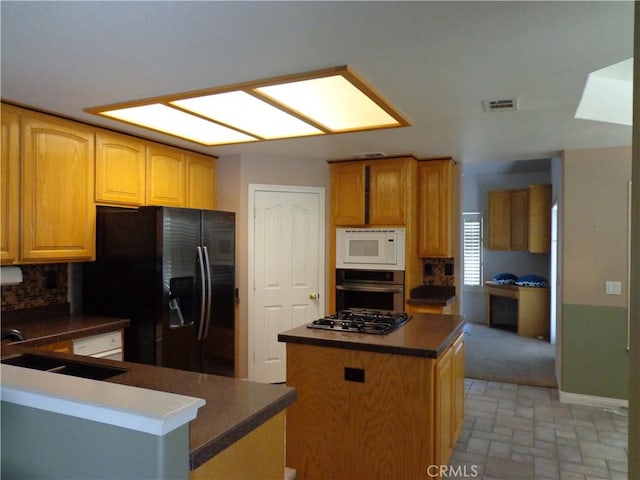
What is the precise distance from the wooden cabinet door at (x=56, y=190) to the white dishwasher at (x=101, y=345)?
587 mm

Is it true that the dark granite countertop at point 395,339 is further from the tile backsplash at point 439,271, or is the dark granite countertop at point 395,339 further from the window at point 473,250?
the window at point 473,250

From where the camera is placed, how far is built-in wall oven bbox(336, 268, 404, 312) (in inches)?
176

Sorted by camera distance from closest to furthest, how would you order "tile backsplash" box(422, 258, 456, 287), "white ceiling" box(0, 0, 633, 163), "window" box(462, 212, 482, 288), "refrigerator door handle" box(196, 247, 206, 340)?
"white ceiling" box(0, 0, 633, 163) → "refrigerator door handle" box(196, 247, 206, 340) → "tile backsplash" box(422, 258, 456, 287) → "window" box(462, 212, 482, 288)

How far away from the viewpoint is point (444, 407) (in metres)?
2.64

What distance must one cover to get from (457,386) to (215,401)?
2.19 meters

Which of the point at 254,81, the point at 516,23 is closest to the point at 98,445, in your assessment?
the point at 254,81

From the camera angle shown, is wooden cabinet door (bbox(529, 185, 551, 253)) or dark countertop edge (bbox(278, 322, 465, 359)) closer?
dark countertop edge (bbox(278, 322, 465, 359))

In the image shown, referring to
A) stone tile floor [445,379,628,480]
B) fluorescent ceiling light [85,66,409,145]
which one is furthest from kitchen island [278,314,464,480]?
fluorescent ceiling light [85,66,409,145]

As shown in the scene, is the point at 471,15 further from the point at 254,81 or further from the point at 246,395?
the point at 246,395

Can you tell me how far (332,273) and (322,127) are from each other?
2.01 metres

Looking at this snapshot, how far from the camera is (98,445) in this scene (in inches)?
41.9

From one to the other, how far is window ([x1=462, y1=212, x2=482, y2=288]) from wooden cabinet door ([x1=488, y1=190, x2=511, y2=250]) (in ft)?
1.43

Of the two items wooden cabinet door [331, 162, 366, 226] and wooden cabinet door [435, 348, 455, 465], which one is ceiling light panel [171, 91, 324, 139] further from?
wooden cabinet door [435, 348, 455, 465]

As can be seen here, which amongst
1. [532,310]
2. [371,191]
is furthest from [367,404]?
[532,310]
